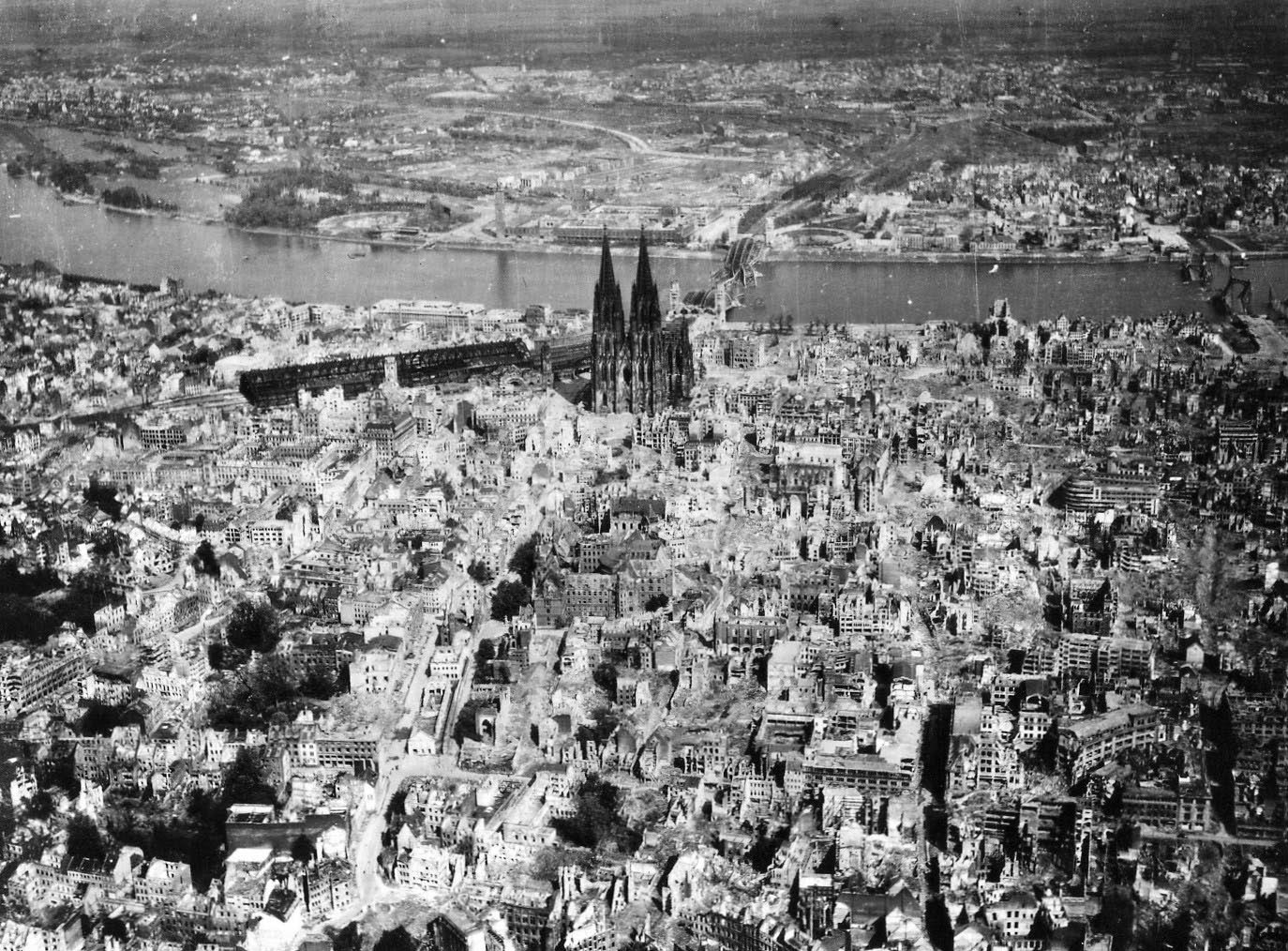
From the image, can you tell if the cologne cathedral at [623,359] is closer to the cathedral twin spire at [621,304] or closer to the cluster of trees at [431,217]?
the cathedral twin spire at [621,304]

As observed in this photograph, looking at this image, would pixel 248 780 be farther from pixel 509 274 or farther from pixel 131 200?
pixel 131 200

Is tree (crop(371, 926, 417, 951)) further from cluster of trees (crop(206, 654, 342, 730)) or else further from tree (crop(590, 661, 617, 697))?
tree (crop(590, 661, 617, 697))

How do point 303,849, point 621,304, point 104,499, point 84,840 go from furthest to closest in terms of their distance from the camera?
1. point 621,304
2. point 104,499
3. point 84,840
4. point 303,849

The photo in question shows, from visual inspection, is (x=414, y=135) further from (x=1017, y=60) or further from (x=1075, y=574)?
(x=1075, y=574)

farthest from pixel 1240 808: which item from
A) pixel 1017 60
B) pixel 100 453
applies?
pixel 1017 60

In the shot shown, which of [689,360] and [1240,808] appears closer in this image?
[1240,808]

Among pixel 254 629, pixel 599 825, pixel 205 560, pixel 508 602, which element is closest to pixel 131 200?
pixel 205 560
